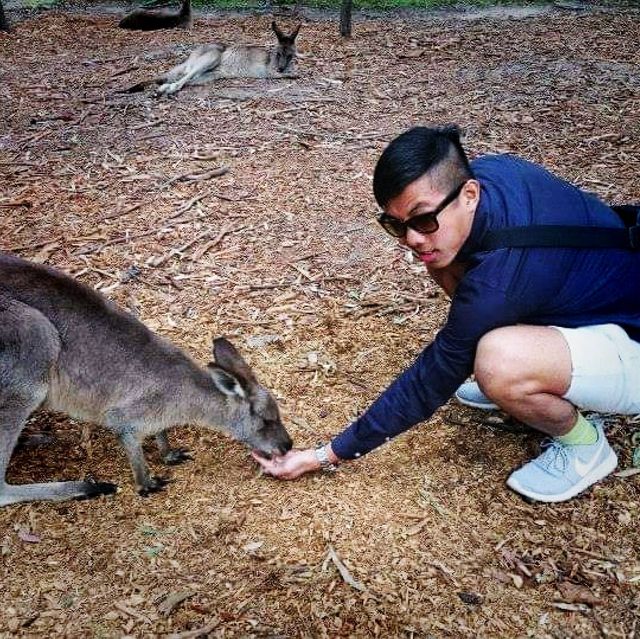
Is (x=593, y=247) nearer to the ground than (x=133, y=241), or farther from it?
farther from it

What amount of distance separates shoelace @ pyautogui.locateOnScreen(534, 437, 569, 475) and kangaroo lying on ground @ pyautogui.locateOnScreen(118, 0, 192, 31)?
9120mm

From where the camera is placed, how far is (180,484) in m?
3.01

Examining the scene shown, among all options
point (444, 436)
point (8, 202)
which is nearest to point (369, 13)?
point (8, 202)

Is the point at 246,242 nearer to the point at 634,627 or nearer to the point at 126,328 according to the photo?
the point at 126,328

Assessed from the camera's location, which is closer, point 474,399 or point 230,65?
point 474,399

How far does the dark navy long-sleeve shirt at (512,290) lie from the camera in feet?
7.82

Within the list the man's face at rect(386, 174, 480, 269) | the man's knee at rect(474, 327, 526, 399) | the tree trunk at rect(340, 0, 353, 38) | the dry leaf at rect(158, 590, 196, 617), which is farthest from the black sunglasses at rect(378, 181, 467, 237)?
the tree trunk at rect(340, 0, 353, 38)

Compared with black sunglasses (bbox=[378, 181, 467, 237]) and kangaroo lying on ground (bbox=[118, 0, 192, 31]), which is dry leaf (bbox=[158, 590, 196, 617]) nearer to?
black sunglasses (bbox=[378, 181, 467, 237])

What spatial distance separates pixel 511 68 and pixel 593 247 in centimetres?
570

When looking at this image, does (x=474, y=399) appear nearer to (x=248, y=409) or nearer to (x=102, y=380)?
(x=248, y=409)

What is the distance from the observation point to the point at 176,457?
3162mm

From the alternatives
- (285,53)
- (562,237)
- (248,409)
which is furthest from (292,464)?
(285,53)

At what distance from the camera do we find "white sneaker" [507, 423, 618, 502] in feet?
9.25

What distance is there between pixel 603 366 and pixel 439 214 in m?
0.82
